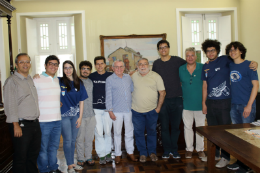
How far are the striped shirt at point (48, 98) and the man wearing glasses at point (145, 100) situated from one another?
1.11 m

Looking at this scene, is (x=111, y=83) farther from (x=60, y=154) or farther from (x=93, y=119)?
(x=60, y=154)

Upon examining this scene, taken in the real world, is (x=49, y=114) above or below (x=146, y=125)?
above

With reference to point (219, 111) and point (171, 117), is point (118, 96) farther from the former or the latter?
point (219, 111)

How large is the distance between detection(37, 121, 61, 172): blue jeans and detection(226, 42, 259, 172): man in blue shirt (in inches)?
89.8

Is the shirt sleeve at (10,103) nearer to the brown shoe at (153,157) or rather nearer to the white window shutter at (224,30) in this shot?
the brown shoe at (153,157)

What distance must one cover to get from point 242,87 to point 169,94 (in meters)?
0.99

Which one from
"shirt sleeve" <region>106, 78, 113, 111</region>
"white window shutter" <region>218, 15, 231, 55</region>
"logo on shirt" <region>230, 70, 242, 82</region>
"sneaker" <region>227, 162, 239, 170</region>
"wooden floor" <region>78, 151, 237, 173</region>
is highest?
"white window shutter" <region>218, 15, 231, 55</region>

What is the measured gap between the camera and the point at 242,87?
251 cm

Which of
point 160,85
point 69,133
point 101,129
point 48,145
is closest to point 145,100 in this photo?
point 160,85

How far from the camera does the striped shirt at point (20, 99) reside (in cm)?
212

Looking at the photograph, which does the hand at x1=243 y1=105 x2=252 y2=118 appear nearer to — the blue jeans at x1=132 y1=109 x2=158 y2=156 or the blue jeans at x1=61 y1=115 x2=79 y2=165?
the blue jeans at x1=132 y1=109 x2=158 y2=156

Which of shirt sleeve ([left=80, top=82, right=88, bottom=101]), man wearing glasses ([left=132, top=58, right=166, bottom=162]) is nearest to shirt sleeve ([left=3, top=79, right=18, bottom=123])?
shirt sleeve ([left=80, top=82, right=88, bottom=101])

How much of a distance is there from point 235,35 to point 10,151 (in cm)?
610

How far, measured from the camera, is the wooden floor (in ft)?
9.05
